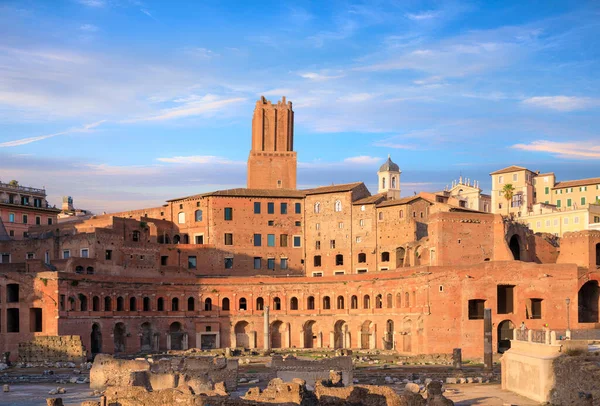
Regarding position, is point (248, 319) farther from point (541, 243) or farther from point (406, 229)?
point (541, 243)

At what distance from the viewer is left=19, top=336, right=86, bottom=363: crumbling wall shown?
6462 cm

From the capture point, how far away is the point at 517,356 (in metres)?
45.0

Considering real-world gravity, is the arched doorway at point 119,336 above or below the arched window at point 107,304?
below

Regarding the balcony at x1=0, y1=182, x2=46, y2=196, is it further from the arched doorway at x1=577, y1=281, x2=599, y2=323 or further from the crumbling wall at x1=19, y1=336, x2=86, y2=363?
the arched doorway at x1=577, y1=281, x2=599, y2=323

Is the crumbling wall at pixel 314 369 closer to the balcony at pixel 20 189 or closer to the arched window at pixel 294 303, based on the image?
the arched window at pixel 294 303

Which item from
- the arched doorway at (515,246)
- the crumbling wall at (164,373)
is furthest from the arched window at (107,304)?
the arched doorway at (515,246)

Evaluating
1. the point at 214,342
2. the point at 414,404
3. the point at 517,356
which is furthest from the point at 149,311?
the point at 414,404

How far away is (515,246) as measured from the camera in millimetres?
78062

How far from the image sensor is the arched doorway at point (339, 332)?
78875 millimetres

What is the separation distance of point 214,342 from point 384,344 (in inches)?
619

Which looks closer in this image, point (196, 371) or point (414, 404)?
point (414, 404)

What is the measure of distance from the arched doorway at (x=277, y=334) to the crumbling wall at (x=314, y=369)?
115 ft

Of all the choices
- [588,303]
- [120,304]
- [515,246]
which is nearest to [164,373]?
[120,304]

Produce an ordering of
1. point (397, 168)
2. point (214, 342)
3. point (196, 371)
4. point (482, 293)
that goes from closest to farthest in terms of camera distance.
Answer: point (196, 371) → point (482, 293) → point (214, 342) → point (397, 168)
